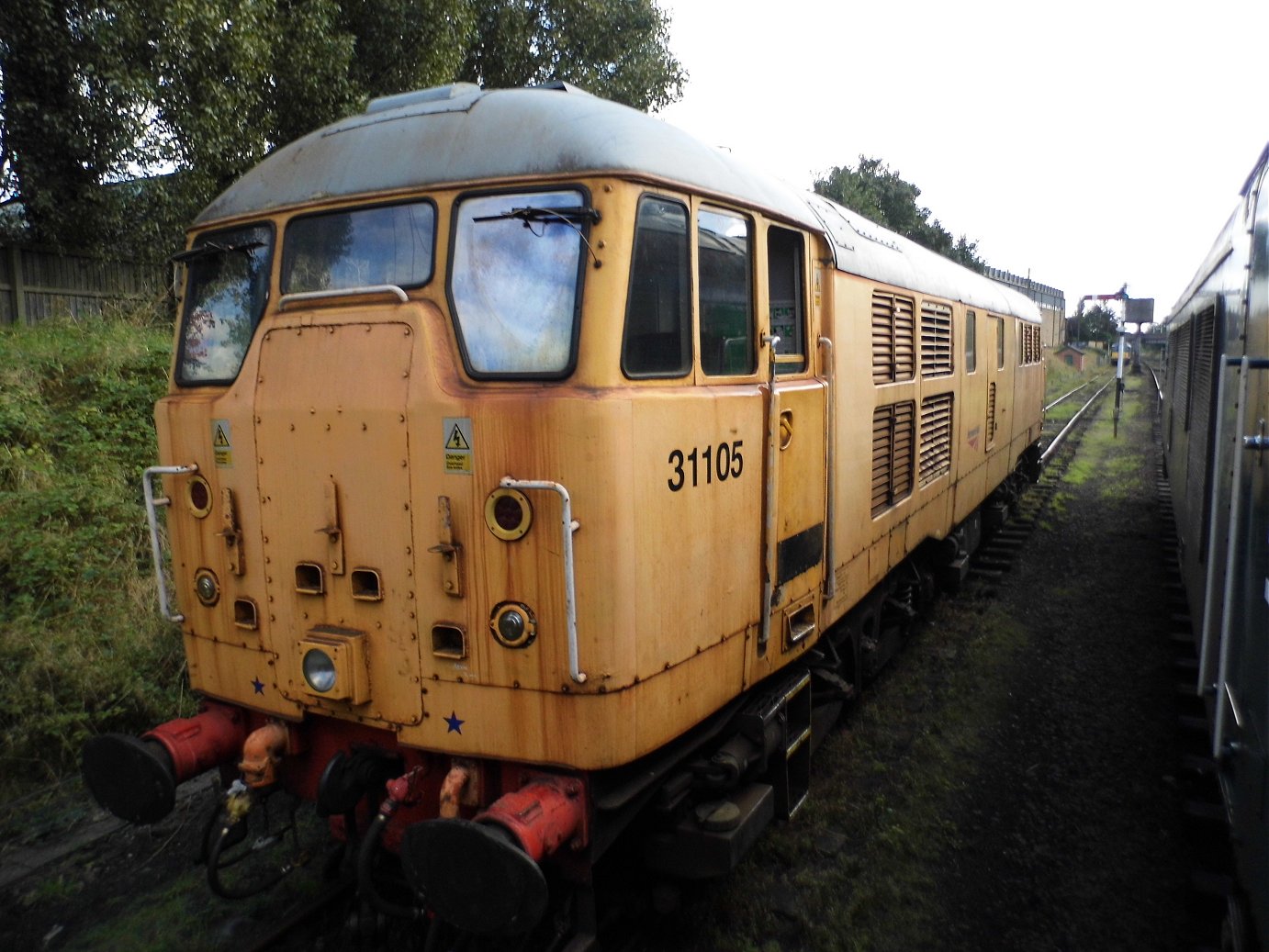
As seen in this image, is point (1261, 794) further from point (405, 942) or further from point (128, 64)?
point (128, 64)

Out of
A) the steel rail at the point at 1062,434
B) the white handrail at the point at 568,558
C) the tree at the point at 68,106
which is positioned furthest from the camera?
the steel rail at the point at 1062,434

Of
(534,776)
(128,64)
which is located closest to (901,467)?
(534,776)

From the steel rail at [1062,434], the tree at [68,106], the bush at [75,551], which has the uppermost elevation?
the tree at [68,106]

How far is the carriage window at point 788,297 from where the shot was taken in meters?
4.48

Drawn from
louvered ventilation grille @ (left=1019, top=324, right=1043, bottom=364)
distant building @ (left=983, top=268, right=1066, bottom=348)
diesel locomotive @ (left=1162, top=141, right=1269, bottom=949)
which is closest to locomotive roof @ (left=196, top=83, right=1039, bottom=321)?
diesel locomotive @ (left=1162, top=141, right=1269, bottom=949)

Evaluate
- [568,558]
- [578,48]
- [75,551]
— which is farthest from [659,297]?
[578,48]

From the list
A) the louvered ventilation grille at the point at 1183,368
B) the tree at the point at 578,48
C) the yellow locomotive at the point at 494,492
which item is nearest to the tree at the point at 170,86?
the tree at the point at 578,48

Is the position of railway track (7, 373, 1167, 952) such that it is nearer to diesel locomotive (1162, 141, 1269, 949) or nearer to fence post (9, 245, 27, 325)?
diesel locomotive (1162, 141, 1269, 949)

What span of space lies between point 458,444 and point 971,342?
21.7ft

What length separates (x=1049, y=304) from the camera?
51.5 metres

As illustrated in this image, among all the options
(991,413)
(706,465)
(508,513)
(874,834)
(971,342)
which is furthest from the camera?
(991,413)

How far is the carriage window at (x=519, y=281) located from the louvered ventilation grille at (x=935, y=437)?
157 inches

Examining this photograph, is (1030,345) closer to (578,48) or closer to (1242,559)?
(578,48)

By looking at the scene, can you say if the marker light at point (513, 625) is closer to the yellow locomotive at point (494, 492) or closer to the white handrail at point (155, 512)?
the yellow locomotive at point (494, 492)
